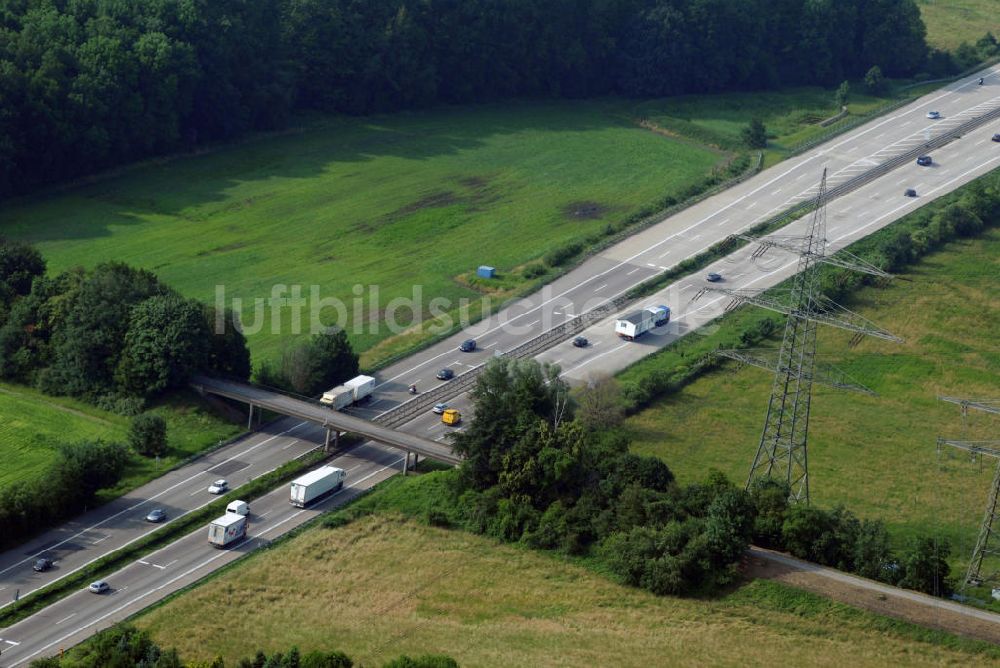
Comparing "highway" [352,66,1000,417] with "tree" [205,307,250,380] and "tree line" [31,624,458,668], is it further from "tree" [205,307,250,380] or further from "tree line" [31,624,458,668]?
"tree line" [31,624,458,668]

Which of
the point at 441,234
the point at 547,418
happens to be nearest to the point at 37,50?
the point at 441,234

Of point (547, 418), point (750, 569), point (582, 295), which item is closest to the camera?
point (750, 569)

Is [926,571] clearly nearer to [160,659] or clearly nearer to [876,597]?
[876,597]

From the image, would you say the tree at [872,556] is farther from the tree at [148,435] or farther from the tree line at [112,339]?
the tree line at [112,339]

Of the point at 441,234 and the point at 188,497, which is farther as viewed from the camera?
the point at 441,234

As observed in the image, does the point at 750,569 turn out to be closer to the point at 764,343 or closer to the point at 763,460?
the point at 763,460

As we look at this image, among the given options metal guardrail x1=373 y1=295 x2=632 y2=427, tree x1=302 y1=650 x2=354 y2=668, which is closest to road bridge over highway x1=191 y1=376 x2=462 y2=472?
metal guardrail x1=373 y1=295 x2=632 y2=427

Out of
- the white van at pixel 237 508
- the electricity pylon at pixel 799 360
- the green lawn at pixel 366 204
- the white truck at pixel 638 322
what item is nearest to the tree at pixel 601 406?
the electricity pylon at pixel 799 360
